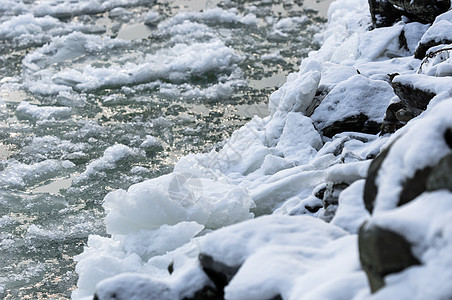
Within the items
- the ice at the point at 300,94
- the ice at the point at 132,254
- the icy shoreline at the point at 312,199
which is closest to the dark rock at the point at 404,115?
the icy shoreline at the point at 312,199

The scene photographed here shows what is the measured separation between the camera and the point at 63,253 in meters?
6.90

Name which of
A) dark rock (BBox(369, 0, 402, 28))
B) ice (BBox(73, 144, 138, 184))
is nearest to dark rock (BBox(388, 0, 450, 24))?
dark rock (BBox(369, 0, 402, 28))

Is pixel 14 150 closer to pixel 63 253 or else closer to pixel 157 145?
pixel 157 145

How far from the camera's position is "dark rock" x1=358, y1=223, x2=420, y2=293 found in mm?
3000

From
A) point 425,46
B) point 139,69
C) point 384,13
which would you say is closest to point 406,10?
point 384,13

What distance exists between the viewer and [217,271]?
3.99 meters

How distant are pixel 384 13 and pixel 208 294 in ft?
25.3

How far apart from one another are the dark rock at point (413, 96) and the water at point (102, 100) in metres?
3.44

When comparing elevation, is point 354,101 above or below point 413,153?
below

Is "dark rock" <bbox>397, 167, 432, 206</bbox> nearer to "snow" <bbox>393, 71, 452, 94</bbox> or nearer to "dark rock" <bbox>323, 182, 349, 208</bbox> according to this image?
"dark rock" <bbox>323, 182, 349, 208</bbox>

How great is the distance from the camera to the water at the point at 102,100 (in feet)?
24.1

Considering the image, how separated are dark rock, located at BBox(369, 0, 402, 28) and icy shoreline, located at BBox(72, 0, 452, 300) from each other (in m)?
0.39

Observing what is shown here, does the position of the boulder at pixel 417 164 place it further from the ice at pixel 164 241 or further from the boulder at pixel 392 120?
the boulder at pixel 392 120

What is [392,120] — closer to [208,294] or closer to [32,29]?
[208,294]
